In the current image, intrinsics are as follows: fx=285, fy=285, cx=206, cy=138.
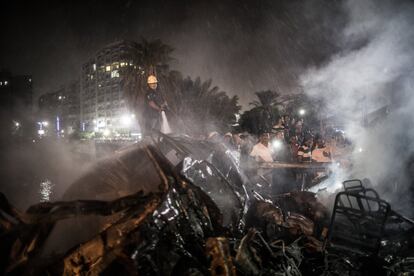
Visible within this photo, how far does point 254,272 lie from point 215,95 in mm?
28690

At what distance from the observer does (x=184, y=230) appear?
119 inches

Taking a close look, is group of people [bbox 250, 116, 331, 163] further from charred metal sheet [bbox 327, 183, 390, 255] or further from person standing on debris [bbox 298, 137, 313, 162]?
charred metal sheet [bbox 327, 183, 390, 255]

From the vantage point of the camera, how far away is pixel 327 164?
770 cm

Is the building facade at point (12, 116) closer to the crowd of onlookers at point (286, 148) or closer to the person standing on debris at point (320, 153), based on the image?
the crowd of onlookers at point (286, 148)

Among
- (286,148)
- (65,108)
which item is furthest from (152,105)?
(65,108)

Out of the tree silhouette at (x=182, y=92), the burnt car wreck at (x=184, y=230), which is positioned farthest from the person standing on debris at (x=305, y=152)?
the tree silhouette at (x=182, y=92)

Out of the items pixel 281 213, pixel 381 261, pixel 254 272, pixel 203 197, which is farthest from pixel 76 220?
pixel 381 261

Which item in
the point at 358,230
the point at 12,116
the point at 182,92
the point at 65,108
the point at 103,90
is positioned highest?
the point at 103,90

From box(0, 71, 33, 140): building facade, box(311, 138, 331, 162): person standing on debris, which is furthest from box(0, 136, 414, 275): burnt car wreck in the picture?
box(0, 71, 33, 140): building facade

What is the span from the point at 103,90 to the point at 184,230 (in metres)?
86.2

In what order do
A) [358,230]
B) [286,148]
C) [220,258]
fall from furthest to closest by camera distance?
[286,148] < [358,230] < [220,258]

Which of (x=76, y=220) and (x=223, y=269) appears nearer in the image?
(x=223, y=269)

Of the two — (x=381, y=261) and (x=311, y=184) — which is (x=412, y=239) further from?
(x=311, y=184)

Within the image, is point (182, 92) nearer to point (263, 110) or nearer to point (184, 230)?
point (263, 110)
